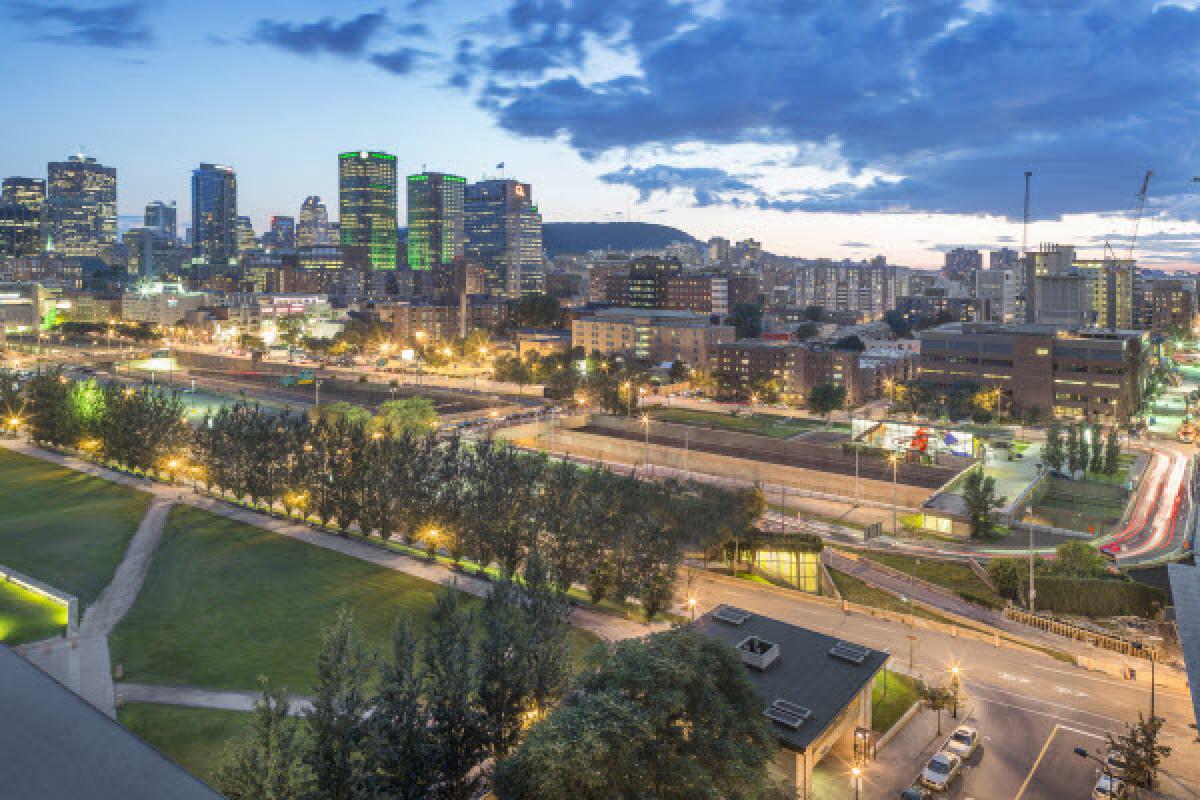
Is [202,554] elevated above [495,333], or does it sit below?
below

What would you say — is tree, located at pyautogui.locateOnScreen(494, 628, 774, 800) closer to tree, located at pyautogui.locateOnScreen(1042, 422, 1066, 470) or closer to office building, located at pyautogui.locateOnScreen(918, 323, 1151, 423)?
tree, located at pyautogui.locateOnScreen(1042, 422, 1066, 470)

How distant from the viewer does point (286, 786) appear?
51.1ft

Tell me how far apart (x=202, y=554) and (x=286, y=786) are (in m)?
31.8

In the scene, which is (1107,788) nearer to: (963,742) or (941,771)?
(963,742)

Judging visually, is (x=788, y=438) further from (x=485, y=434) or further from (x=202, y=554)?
(x=202, y=554)

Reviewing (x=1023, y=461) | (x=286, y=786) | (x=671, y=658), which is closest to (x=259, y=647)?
(x=286, y=786)

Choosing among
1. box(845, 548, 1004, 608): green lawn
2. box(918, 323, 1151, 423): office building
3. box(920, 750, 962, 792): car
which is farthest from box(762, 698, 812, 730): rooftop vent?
box(918, 323, 1151, 423): office building

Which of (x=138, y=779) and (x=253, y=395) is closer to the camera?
(x=138, y=779)

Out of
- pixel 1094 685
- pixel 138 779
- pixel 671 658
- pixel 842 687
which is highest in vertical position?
pixel 138 779

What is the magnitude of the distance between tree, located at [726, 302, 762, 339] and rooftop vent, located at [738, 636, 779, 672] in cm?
13275

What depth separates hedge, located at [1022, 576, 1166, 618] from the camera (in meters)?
40.0

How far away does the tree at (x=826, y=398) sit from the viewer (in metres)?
97.1

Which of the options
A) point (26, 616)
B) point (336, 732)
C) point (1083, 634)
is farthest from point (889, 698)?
point (26, 616)

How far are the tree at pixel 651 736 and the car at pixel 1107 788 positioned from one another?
11122mm
